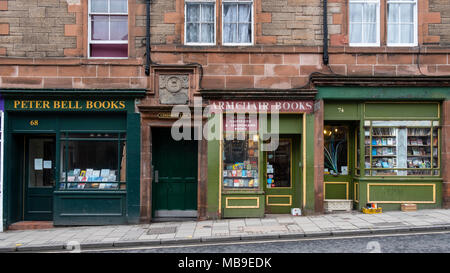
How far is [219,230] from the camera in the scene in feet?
31.3

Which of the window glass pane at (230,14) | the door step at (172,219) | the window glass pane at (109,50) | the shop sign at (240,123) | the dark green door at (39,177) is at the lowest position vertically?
the door step at (172,219)

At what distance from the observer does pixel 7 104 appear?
10930 mm

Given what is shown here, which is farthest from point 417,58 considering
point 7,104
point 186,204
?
point 7,104

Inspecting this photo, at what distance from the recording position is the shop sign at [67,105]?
431 inches

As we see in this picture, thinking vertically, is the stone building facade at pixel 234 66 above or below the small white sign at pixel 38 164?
above

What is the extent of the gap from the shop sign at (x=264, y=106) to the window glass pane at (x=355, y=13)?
284 cm

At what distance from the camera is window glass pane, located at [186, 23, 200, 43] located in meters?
11.4

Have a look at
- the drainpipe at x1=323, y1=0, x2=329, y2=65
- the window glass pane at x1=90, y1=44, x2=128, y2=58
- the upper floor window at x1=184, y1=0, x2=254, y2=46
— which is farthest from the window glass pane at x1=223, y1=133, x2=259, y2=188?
the window glass pane at x1=90, y1=44, x2=128, y2=58

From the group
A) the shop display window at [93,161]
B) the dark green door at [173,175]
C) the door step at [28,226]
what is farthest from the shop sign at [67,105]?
the door step at [28,226]

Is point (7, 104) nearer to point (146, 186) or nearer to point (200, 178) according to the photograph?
point (146, 186)

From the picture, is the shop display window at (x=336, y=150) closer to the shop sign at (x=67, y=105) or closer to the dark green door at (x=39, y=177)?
the shop sign at (x=67, y=105)

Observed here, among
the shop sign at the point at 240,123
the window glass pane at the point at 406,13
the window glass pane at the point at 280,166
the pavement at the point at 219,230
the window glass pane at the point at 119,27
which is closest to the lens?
the pavement at the point at 219,230
